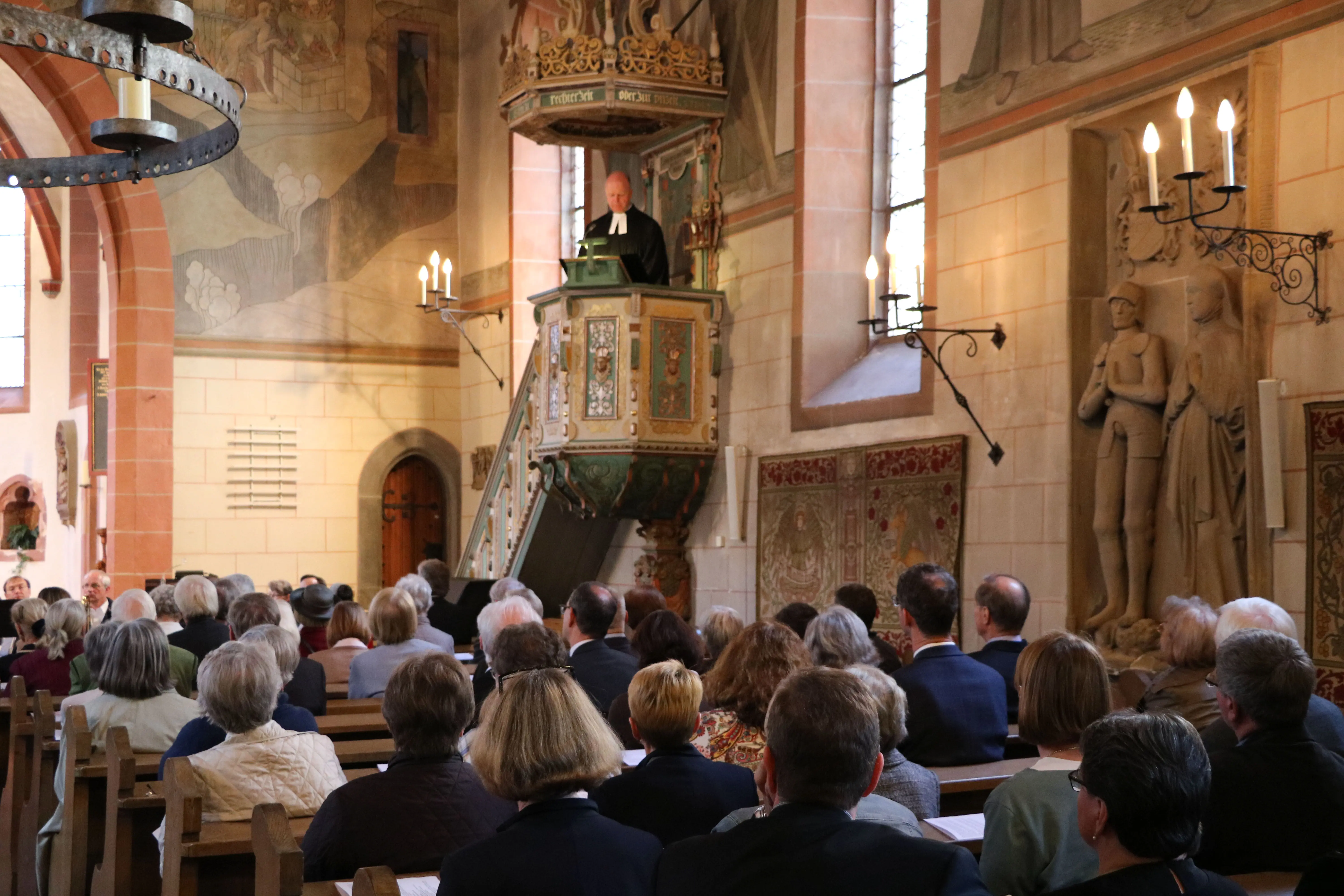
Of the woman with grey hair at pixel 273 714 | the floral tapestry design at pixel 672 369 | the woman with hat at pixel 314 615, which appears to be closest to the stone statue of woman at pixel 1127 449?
the floral tapestry design at pixel 672 369

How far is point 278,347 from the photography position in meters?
15.9

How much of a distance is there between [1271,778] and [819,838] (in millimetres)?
1547

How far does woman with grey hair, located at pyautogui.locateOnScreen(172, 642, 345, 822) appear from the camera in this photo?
4.26 m

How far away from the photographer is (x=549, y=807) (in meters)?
2.91

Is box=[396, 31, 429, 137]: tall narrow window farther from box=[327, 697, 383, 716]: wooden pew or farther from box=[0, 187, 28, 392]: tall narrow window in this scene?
box=[327, 697, 383, 716]: wooden pew

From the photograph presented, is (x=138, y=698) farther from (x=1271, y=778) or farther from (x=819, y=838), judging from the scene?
(x=1271, y=778)

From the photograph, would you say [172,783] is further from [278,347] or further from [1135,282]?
[278,347]

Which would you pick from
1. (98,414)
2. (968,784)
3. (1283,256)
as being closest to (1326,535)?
(1283,256)

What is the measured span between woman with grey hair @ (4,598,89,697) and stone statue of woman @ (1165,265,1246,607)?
5350mm

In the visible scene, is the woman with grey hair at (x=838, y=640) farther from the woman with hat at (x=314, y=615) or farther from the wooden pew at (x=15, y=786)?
the woman with hat at (x=314, y=615)

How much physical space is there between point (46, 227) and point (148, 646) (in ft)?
53.5

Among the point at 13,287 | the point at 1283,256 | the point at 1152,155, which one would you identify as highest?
the point at 13,287

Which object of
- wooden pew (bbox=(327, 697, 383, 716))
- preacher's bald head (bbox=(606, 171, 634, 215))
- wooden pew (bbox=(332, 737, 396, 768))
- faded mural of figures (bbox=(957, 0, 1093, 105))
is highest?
faded mural of figures (bbox=(957, 0, 1093, 105))

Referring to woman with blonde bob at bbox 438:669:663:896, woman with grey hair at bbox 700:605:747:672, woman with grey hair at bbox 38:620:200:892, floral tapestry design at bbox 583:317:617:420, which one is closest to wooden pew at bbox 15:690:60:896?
woman with grey hair at bbox 38:620:200:892
